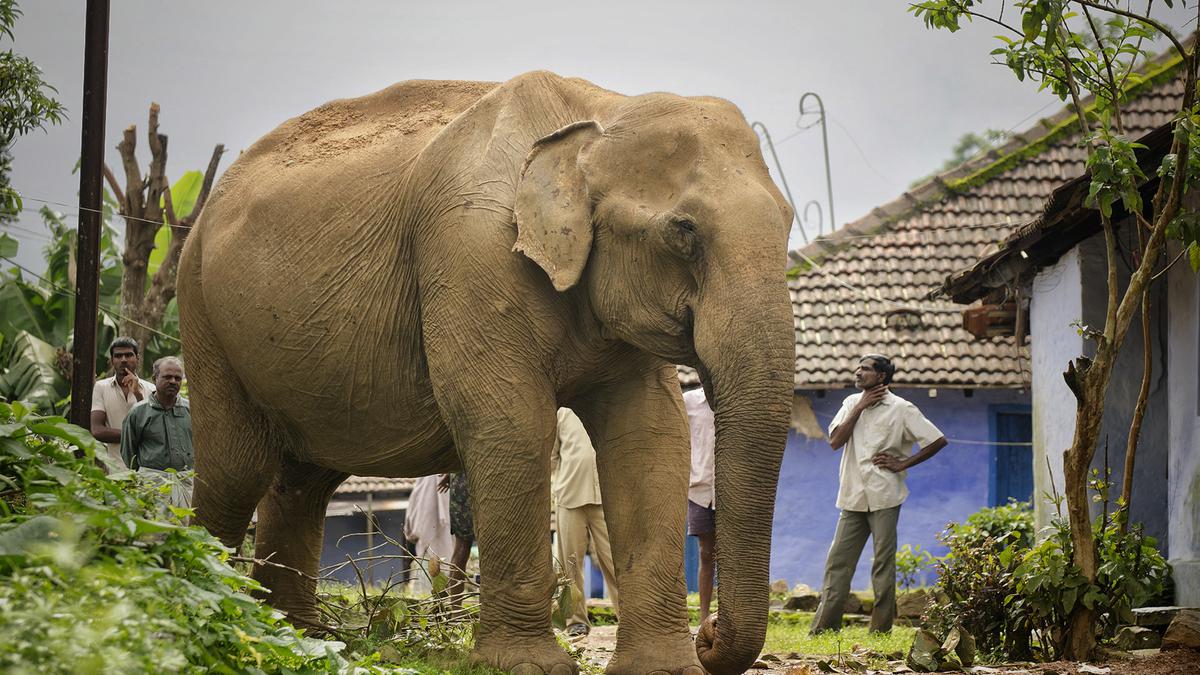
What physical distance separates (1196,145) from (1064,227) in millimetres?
2918

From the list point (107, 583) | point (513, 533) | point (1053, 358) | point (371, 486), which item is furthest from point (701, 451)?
point (371, 486)

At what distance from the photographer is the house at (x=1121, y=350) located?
9.06 metres

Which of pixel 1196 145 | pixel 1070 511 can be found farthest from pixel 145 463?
pixel 1196 145

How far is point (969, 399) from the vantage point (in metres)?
20.2

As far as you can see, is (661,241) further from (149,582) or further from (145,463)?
(145,463)

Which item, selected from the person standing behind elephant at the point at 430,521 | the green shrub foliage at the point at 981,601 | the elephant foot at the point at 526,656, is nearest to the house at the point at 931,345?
the person standing behind elephant at the point at 430,521

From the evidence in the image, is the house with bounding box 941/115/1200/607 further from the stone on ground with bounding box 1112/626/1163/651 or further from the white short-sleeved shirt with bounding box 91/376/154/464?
the white short-sleeved shirt with bounding box 91/376/154/464

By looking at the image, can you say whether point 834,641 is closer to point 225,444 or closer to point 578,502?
point 578,502

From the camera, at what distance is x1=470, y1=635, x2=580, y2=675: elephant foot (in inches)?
253

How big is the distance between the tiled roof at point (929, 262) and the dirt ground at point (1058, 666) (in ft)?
37.3

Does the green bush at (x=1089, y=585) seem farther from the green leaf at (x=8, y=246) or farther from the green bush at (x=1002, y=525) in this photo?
the green leaf at (x=8, y=246)

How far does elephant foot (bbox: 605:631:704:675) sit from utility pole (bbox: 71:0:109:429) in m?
5.41

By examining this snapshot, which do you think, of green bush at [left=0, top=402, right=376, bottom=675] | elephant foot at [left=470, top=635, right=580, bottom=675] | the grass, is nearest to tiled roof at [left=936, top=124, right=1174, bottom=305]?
the grass

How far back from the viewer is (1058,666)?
7.42 meters
